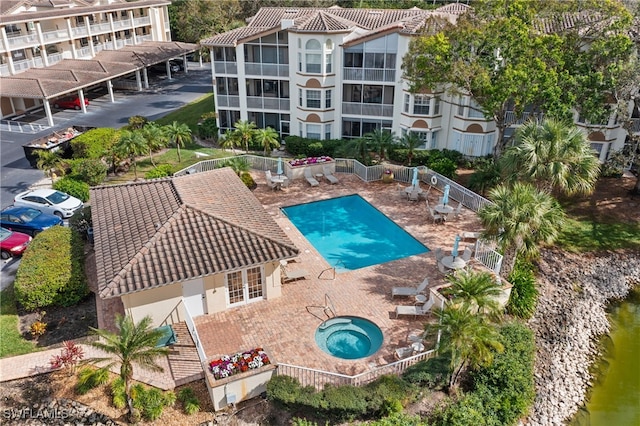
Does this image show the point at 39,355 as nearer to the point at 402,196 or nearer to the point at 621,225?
the point at 402,196

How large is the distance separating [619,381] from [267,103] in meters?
31.1

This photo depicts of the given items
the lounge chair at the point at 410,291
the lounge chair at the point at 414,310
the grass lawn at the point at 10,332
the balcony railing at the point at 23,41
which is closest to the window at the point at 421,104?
the lounge chair at the point at 410,291

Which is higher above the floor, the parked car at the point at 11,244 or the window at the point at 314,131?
the window at the point at 314,131

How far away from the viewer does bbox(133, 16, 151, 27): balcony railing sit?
64.4 m

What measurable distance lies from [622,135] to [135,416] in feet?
112

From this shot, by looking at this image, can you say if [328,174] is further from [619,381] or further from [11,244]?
[619,381]

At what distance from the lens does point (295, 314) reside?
20562 mm

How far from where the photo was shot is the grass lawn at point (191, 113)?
153 feet

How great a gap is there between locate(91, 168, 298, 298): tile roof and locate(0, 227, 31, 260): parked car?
4.27 m

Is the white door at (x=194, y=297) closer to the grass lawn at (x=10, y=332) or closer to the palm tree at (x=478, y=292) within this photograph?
the grass lawn at (x=10, y=332)

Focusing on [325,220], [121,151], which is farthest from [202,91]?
[325,220]

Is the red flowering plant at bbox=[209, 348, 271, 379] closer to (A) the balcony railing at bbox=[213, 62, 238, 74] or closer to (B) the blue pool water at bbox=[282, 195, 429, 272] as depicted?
(B) the blue pool water at bbox=[282, 195, 429, 272]

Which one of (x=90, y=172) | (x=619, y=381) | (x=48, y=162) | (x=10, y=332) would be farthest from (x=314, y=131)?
(x=619, y=381)

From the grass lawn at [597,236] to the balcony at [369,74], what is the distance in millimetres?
16382
